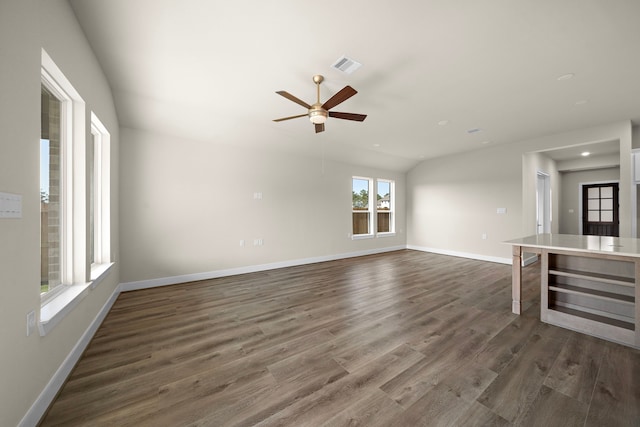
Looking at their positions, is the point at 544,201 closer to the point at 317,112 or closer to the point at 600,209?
the point at 600,209

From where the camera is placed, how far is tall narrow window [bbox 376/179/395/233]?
730 centimetres

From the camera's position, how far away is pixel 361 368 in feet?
5.97

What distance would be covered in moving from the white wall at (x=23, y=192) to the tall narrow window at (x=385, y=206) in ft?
22.1

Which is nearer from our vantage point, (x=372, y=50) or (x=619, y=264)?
(x=372, y=50)

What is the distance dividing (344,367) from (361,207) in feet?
17.6

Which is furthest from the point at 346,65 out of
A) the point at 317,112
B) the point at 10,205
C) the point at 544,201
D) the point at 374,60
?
the point at 544,201

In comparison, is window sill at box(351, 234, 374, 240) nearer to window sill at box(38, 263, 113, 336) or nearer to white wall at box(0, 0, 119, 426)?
window sill at box(38, 263, 113, 336)

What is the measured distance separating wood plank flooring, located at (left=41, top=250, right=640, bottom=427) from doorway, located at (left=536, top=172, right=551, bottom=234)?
4.19m

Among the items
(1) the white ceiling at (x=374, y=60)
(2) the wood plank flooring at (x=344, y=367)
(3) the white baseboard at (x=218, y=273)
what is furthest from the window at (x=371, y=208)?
(2) the wood plank flooring at (x=344, y=367)

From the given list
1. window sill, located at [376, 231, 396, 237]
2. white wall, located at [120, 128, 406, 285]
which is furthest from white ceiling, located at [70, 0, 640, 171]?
window sill, located at [376, 231, 396, 237]

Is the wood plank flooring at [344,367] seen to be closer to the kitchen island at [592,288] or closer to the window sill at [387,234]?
the kitchen island at [592,288]

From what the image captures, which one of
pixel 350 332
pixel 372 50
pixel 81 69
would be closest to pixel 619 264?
pixel 350 332

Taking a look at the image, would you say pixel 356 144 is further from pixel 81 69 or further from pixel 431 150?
pixel 81 69

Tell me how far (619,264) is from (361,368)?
9.66 feet
